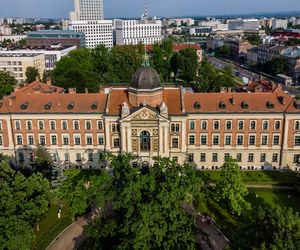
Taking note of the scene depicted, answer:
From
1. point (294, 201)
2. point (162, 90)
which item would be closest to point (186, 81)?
point (162, 90)

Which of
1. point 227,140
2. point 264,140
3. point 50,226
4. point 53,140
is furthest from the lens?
point 53,140

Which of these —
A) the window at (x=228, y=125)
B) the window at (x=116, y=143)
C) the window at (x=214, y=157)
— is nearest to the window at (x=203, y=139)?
the window at (x=214, y=157)

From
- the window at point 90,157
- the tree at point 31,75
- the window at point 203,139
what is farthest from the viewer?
the tree at point 31,75

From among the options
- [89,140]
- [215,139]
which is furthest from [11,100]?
[215,139]

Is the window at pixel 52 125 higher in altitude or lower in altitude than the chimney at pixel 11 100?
lower

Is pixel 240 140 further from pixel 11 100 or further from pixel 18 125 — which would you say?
pixel 11 100

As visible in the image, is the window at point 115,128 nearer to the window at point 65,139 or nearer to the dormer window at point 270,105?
the window at point 65,139
